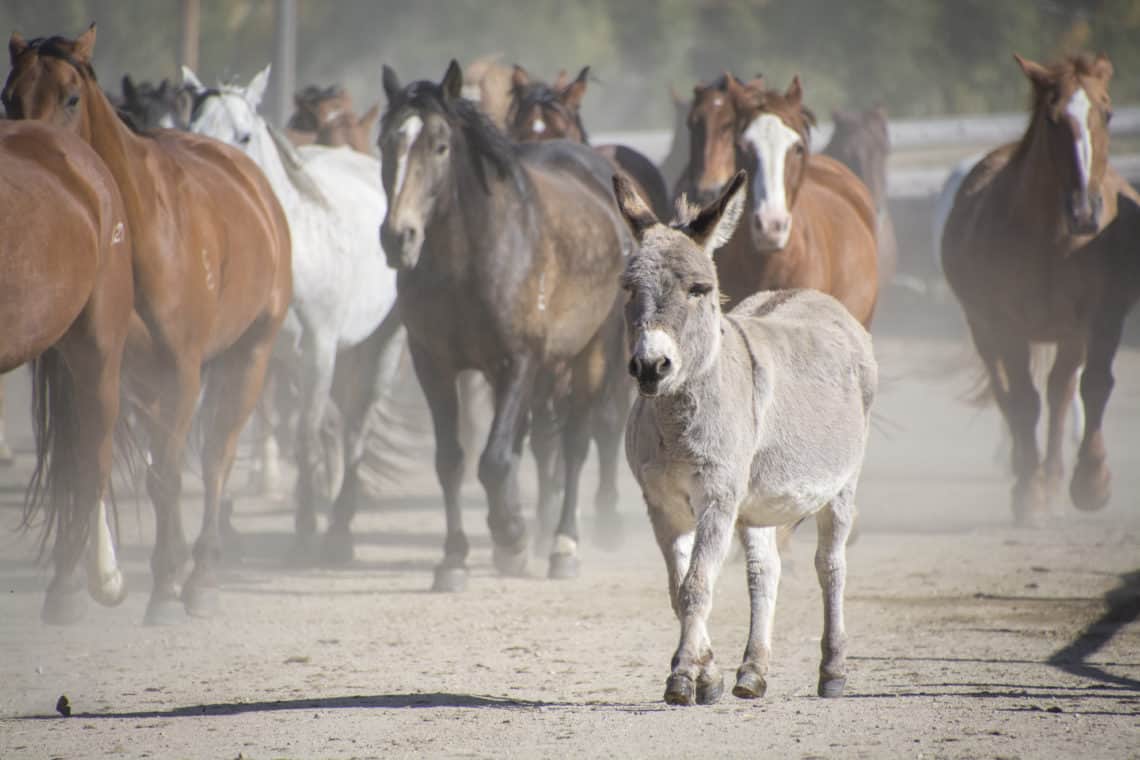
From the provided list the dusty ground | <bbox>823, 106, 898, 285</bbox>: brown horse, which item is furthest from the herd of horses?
<bbox>823, 106, 898, 285</bbox>: brown horse

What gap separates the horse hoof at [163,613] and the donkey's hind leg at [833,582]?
9.94 ft

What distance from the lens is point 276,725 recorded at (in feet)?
15.7

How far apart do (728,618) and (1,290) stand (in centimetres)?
317

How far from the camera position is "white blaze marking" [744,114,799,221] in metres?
7.46

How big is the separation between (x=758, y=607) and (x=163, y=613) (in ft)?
10.1

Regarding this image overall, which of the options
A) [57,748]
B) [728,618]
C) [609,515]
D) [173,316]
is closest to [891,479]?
[609,515]

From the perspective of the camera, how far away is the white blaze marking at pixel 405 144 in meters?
7.50

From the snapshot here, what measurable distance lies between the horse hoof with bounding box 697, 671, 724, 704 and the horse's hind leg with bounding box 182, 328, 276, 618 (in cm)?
333

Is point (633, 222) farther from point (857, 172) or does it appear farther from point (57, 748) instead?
point (857, 172)

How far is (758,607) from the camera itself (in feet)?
16.1

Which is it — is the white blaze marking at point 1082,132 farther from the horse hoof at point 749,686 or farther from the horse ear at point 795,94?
the horse hoof at point 749,686

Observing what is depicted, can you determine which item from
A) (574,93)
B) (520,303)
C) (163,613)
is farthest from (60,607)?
(574,93)

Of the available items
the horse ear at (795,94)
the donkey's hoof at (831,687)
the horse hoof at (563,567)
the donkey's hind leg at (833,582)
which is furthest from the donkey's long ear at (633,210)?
the horse hoof at (563,567)

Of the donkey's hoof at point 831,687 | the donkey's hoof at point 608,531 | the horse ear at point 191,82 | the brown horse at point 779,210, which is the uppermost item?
the horse ear at point 191,82
